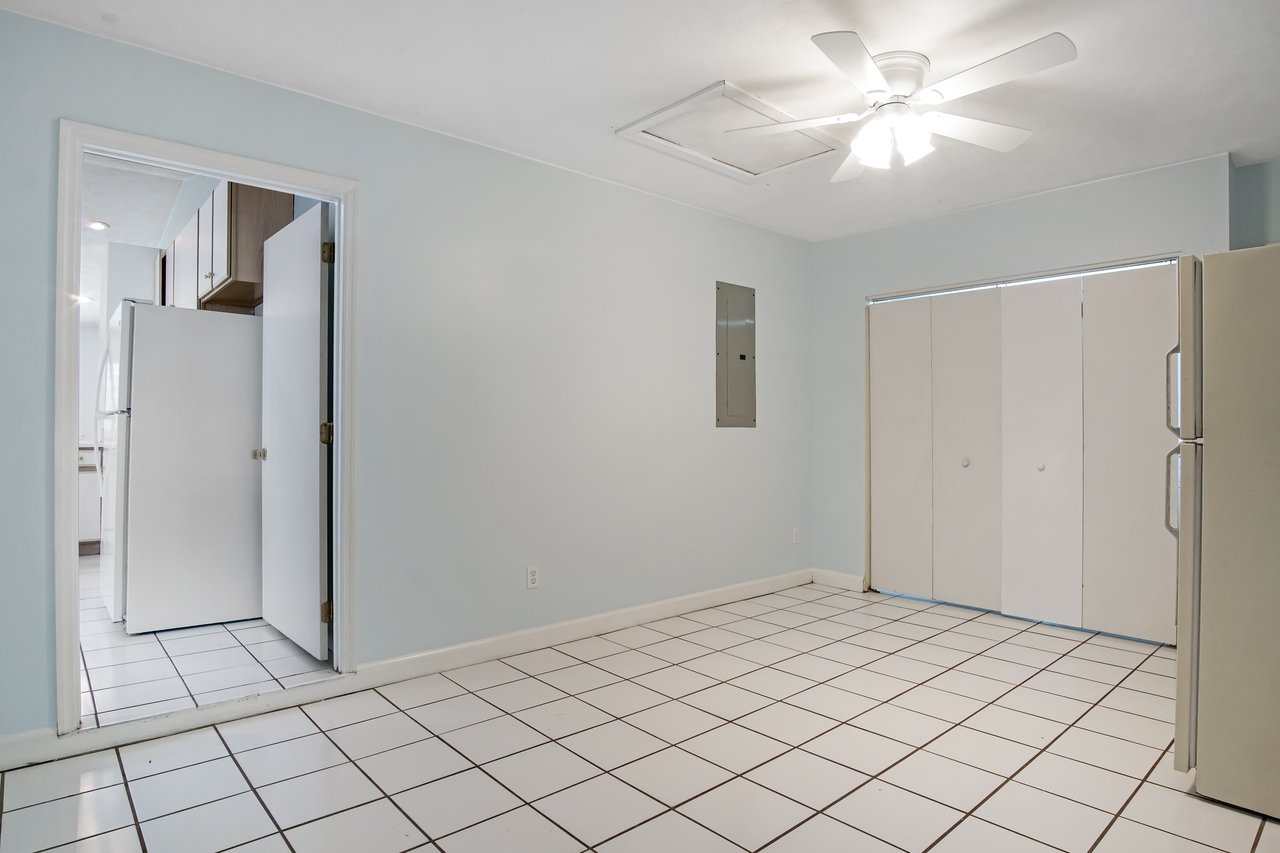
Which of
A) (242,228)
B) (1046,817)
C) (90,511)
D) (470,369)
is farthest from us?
(90,511)

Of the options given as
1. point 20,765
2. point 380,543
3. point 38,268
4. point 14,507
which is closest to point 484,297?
point 380,543

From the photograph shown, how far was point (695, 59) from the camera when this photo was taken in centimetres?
262

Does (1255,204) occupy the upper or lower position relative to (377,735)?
upper

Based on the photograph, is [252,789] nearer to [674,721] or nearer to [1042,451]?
[674,721]

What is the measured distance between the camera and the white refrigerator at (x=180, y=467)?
3.77 m

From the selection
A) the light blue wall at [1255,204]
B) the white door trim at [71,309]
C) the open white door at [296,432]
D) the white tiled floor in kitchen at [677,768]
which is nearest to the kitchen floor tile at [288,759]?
the white tiled floor in kitchen at [677,768]

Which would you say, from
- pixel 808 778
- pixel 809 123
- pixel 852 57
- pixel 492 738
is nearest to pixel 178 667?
pixel 492 738

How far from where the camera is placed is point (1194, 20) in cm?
236

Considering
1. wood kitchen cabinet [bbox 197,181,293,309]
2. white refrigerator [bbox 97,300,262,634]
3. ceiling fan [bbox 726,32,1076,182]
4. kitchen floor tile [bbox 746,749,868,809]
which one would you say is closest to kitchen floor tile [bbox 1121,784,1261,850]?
kitchen floor tile [bbox 746,749,868,809]

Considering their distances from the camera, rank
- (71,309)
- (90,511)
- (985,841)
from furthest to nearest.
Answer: (90,511), (71,309), (985,841)

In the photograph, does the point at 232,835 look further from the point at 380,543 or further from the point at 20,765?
the point at 380,543

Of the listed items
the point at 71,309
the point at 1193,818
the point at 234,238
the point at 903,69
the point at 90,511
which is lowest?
the point at 1193,818

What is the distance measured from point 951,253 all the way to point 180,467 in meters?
4.74

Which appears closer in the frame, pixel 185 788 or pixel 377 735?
pixel 185 788
